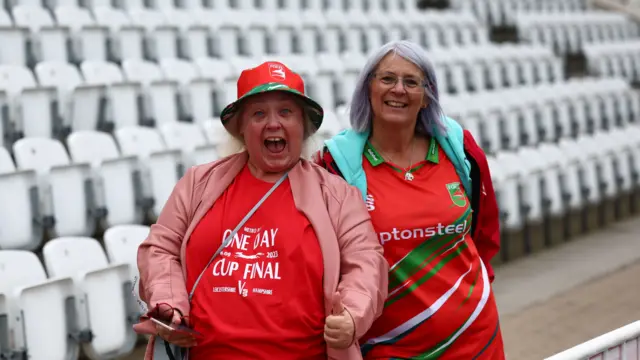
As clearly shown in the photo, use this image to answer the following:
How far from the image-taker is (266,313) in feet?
4.49

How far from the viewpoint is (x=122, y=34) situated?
220 inches

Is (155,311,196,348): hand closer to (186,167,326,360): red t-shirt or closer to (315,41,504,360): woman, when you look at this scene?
(186,167,326,360): red t-shirt

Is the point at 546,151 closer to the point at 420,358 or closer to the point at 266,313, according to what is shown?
the point at 420,358

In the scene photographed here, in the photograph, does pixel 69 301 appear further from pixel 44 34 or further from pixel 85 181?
pixel 44 34

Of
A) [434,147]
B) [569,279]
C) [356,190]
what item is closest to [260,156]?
[356,190]

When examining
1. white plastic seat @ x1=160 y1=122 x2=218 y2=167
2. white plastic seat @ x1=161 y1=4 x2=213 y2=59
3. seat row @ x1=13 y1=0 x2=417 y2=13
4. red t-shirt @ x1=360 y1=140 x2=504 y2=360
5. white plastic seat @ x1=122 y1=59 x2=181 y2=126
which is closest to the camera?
red t-shirt @ x1=360 y1=140 x2=504 y2=360

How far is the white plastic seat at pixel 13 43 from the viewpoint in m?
4.97

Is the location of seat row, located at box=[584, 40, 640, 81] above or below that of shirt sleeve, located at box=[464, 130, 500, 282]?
above

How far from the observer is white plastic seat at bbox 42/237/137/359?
9.84ft

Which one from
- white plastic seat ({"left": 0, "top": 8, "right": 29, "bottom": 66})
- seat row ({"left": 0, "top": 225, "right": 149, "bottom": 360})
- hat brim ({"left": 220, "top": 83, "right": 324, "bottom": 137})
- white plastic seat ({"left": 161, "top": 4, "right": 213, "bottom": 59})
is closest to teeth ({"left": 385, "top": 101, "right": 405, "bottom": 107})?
hat brim ({"left": 220, "top": 83, "right": 324, "bottom": 137})

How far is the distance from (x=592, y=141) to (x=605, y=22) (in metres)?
3.82

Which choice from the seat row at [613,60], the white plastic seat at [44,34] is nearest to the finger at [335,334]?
the white plastic seat at [44,34]

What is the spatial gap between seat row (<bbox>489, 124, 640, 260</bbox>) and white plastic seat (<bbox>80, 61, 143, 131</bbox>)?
2148mm

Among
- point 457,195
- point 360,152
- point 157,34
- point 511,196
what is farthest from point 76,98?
point 457,195
